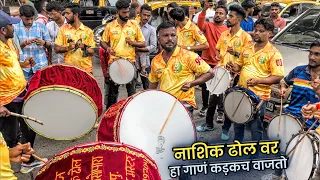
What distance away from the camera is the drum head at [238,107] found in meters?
4.68

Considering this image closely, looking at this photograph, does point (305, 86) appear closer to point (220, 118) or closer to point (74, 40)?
point (220, 118)

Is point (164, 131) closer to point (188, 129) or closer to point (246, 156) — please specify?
point (188, 129)

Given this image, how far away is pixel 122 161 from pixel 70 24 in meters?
3.89

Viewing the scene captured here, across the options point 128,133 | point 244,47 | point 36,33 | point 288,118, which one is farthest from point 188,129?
point 36,33

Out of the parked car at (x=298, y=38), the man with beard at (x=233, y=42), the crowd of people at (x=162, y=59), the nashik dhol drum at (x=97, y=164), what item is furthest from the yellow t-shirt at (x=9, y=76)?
the parked car at (x=298, y=38)

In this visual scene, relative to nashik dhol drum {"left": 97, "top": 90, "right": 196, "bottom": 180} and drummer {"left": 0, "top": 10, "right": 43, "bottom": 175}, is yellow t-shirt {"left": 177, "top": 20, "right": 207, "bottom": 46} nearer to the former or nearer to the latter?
drummer {"left": 0, "top": 10, "right": 43, "bottom": 175}

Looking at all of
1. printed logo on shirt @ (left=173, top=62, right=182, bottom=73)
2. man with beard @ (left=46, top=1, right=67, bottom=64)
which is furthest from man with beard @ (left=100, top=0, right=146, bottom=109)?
printed logo on shirt @ (left=173, top=62, right=182, bottom=73)

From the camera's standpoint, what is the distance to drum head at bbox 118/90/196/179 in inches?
134

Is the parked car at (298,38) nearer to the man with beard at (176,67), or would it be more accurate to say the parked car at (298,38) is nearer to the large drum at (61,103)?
the man with beard at (176,67)

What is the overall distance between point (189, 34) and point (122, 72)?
127 cm

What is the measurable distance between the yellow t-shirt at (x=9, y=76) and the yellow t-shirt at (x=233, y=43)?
2893 mm

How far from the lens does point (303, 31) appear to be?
6.82m

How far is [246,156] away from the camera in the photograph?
483 centimetres

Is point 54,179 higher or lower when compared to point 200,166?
higher
